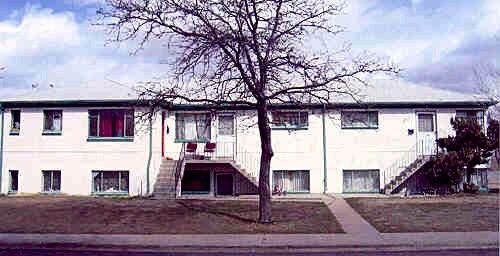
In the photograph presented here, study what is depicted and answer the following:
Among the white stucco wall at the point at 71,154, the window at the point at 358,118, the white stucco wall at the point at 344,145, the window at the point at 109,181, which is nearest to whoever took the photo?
the white stucco wall at the point at 71,154

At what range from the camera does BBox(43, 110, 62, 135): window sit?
23625 mm

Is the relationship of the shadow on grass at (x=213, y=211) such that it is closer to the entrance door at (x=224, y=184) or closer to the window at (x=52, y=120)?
the entrance door at (x=224, y=184)

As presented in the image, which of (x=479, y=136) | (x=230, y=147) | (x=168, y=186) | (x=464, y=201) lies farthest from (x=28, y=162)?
(x=479, y=136)

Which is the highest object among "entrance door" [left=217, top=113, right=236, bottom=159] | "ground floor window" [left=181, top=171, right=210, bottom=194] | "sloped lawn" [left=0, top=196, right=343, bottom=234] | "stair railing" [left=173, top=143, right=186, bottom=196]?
"entrance door" [left=217, top=113, right=236, bottom=159]

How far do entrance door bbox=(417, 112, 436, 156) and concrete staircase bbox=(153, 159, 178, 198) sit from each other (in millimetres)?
12419

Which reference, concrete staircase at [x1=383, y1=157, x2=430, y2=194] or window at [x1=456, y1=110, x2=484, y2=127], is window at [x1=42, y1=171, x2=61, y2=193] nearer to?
concrete staircase at [x1=383, y1=157, x2=430, y2=194]

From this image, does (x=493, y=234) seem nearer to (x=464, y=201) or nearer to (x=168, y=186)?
(x=464, y=201)

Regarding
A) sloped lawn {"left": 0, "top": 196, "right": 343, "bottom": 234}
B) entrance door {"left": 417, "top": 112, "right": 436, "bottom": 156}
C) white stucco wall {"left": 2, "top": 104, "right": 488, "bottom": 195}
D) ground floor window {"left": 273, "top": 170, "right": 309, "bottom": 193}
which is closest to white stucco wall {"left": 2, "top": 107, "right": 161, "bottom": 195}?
white stucco wall {"left": 2, "top": 104, "right": 488, "bottom": 195}

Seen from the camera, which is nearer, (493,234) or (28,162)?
(493,234)

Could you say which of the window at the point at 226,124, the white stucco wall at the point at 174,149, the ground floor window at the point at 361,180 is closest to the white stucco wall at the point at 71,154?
the white stucco wall at the point at 174,149

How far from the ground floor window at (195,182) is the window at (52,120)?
682 centimetres

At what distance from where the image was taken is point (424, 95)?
980 inches

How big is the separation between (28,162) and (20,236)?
11678 mm

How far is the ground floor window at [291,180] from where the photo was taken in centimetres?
2417
